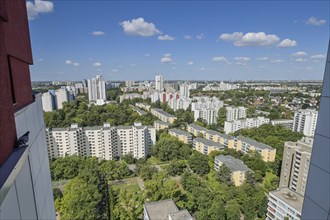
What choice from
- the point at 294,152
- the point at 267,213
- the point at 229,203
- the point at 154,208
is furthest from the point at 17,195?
the point at 294,152

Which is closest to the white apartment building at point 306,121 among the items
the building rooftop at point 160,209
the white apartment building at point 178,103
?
the white apartment building at point 178,103

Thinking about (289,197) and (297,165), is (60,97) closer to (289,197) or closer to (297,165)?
(297,165)

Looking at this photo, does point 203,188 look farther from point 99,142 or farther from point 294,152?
point 99,142

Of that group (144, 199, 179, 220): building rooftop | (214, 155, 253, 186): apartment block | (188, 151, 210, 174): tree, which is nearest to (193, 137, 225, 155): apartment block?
(188, 151, 210, 174): tree

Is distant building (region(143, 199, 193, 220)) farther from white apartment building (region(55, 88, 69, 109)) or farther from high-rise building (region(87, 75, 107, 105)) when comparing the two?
high-rise building (region(87, 75, 107, 105))

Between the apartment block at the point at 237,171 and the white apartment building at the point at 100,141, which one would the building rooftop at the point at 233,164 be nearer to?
the apartment block at the point at 237,171
